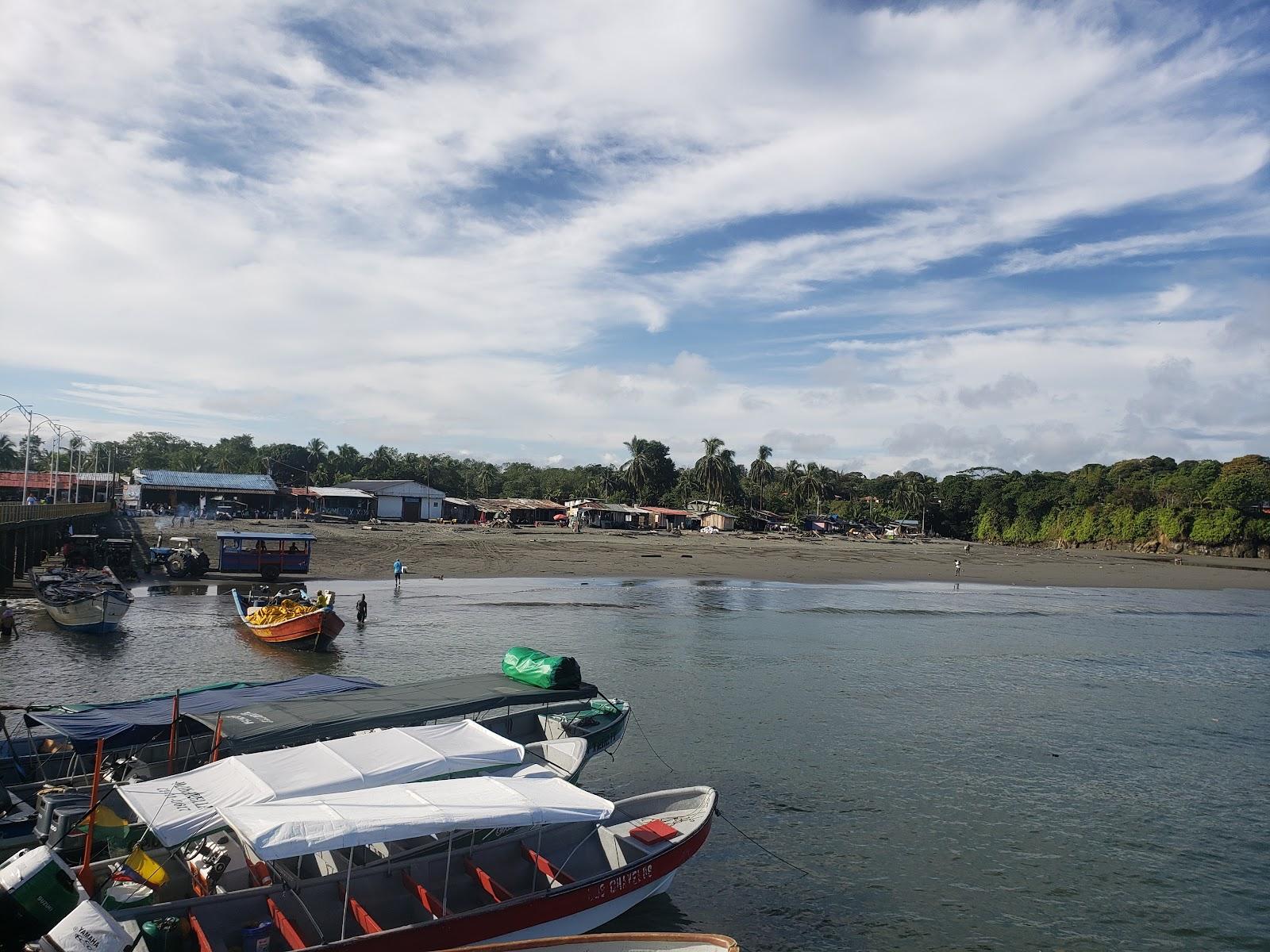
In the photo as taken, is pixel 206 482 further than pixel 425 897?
Yes

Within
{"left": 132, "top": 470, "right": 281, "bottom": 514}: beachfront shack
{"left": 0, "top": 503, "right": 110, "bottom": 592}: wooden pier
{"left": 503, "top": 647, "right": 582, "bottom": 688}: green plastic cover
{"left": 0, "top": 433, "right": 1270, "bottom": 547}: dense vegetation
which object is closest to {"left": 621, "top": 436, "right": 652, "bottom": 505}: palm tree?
{"left": 0, "top": 433, "right": 1270, "bottom": 547}: dense vegetation

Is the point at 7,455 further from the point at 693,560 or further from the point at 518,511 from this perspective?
the point at 693,560

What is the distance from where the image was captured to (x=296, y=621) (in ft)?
106

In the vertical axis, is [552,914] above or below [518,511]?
below

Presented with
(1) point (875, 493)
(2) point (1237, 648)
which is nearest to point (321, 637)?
(2) point (1237, 648)

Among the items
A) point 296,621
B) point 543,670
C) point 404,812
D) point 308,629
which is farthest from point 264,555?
point 404,812

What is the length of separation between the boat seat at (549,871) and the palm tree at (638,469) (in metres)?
131

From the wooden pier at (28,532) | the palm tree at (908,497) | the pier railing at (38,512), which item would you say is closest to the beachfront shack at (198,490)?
the pier railing at (38,512)

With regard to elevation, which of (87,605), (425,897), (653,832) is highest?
(87,605)

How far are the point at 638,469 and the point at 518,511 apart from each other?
27.1 metres

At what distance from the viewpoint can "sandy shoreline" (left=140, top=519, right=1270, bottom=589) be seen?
2584 inches

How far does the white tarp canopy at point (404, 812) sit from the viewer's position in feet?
31.7

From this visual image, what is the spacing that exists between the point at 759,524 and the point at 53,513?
9502 cm

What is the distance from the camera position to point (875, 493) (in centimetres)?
17175
